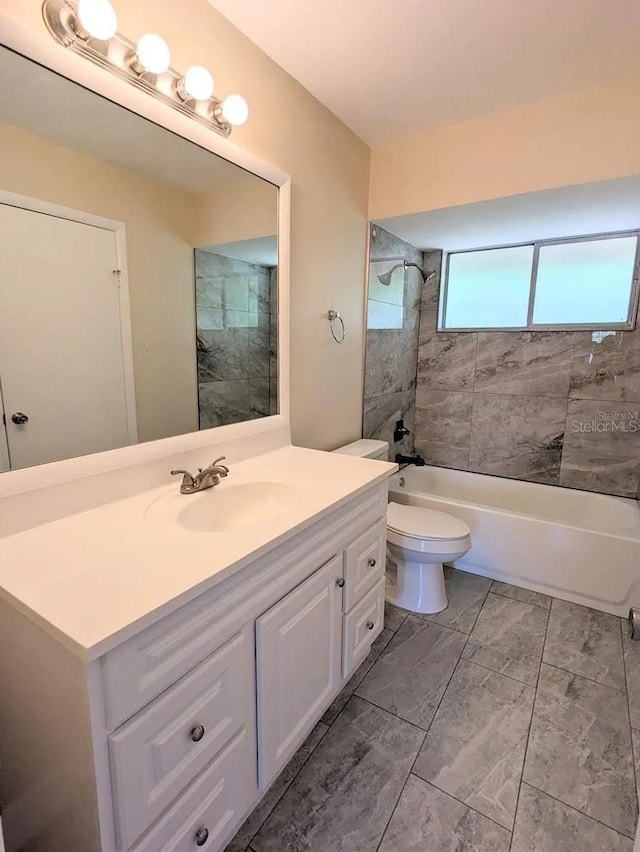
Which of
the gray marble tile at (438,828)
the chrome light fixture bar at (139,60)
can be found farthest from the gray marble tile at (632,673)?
the chrome light fixture bar at (139,60)

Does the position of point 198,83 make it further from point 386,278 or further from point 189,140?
point 386,278

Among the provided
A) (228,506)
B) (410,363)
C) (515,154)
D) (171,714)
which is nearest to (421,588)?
(228,506)

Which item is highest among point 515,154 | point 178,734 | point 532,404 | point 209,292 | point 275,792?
point 515,154

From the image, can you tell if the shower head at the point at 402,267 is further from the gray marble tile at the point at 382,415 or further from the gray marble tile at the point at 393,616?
the gray marble tile at the point at 393,616

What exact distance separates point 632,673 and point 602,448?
146 centimetres

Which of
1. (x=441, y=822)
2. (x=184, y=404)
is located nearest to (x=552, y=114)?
(x=184, y=404)

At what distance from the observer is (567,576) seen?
226 centimetres

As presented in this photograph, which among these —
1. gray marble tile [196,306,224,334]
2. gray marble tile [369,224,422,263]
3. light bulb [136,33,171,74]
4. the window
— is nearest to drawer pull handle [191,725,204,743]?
gray marble tile [196,306,224,334]

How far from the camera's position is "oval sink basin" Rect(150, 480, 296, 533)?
1.23m

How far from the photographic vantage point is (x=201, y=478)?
53.7 inches

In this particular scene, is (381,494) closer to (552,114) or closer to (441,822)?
(441,822)

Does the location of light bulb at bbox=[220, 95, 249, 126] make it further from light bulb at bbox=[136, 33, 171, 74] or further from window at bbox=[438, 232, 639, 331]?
window at bbox=[438, 232, 639, 331]

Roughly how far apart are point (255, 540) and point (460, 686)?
4.06 ft

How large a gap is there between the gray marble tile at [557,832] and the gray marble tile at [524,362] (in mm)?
2294
